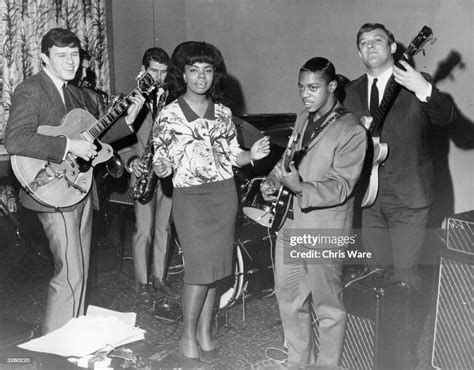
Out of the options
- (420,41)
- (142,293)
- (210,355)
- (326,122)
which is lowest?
(210,355)

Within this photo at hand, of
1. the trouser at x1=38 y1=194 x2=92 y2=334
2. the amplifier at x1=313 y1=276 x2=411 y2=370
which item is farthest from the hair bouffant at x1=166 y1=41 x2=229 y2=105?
the amplifier at x1=313 y1=276 x2=411 y2=370

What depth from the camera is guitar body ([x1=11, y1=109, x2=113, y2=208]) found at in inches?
114

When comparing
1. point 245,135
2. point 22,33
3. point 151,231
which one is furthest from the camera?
point 22,33

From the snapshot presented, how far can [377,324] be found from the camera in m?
2.69

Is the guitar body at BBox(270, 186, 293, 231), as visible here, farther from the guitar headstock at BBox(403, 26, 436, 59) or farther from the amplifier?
the guitar headstock at BBox(403, 26, 436, 59)

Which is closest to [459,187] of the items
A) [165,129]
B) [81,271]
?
[165,129]

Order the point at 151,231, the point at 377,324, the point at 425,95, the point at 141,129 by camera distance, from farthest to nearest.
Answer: the point at 151,231, the point at 141,129, the point at 425,95, the point at 377,324

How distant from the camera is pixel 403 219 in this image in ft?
10.1

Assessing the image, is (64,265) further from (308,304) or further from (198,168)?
(308,304)

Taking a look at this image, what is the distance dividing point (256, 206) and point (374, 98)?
906mm

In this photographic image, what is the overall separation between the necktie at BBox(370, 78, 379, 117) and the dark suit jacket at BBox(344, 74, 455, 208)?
8 cm

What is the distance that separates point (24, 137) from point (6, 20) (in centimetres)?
329

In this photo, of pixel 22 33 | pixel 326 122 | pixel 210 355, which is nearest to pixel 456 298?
pixel 326 122

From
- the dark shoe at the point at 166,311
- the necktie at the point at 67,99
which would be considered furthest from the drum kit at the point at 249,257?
the necktie at the point at 67,99
